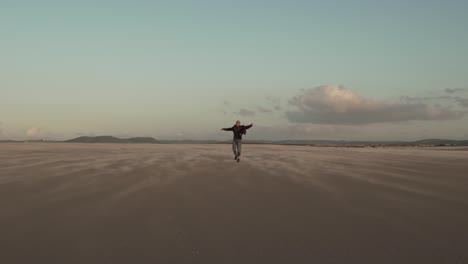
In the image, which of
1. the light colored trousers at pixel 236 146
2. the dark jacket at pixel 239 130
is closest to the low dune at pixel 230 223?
the light colored trousers at pixel 236 146

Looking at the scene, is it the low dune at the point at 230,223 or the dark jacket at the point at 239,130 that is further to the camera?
the dark jacket at the point at 239,130

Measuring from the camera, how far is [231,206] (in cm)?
656

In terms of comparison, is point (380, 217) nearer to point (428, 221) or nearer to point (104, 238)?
point (428, 221)

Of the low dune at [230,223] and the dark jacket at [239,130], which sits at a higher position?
the dark jacket at [239,130]

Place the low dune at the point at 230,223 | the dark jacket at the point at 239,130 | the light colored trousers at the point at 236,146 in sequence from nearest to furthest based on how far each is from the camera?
the low dune at the point at 230,223 → the light colored trousers at the point at 236,146 → the dark jacket at the point at 239,130

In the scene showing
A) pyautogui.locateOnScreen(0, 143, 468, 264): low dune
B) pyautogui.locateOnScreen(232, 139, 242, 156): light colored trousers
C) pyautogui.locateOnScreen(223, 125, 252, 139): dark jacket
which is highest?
pyautogui.locateOnScreen(223, 125, 252, 139): dark jacket

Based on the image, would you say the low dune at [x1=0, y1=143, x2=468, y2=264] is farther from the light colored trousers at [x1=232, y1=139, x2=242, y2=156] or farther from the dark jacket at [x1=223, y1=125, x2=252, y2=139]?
the dark jacket at [x1=223, y1=125, x2=252, y2=139]


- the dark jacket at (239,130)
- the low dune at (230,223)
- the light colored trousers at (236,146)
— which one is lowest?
the low dune at (230,223)

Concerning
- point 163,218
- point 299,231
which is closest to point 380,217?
point 299,231

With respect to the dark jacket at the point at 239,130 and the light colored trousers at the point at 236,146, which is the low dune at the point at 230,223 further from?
the dark jacket at the point at 239,130

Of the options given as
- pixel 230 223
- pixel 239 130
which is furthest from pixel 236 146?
pixel 230 223

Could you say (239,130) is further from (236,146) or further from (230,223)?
(230,223)

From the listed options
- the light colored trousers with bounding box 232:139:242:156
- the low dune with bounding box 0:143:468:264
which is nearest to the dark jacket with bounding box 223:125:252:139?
the light colored trousers with bounding box 232:139:242:156

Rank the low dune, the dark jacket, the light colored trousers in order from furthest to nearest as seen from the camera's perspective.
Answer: the dark jacket
the light colored trousers
the low dune
